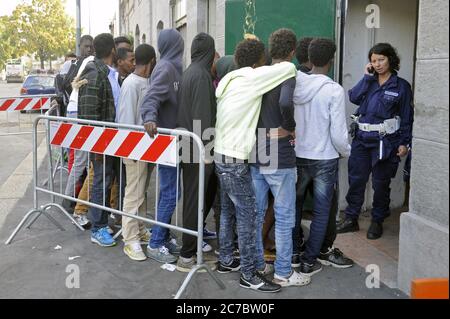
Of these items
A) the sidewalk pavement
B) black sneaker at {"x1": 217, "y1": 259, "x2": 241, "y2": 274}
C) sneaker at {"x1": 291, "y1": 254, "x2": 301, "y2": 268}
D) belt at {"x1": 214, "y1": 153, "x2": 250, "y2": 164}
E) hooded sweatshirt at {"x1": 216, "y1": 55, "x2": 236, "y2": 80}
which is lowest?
the sidewalk pavement

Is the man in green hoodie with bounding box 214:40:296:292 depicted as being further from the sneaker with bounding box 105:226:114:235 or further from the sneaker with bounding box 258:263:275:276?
the sneaker with bounding box 105:226:114:235

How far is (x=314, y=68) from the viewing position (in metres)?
3.98

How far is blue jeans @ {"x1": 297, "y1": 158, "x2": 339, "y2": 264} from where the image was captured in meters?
3.98

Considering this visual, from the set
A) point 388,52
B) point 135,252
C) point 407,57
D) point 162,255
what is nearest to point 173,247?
point 162,255

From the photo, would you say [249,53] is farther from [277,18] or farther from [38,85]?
[38,85]

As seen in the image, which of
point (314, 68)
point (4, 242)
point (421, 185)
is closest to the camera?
point (421, 185)

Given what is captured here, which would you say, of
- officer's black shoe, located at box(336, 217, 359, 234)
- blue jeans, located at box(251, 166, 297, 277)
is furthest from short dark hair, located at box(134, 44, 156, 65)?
officer's black shoe, located at box(336, 217, 359, 234)

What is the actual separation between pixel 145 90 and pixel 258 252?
1.80 meters

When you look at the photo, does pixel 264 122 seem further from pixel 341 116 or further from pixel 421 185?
pixel 421 185

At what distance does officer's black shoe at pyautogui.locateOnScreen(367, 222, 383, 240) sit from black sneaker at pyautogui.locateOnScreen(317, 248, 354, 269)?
73 cm

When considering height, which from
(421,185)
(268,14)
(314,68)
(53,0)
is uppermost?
(53,0)

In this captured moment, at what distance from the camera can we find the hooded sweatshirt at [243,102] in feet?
11.8
